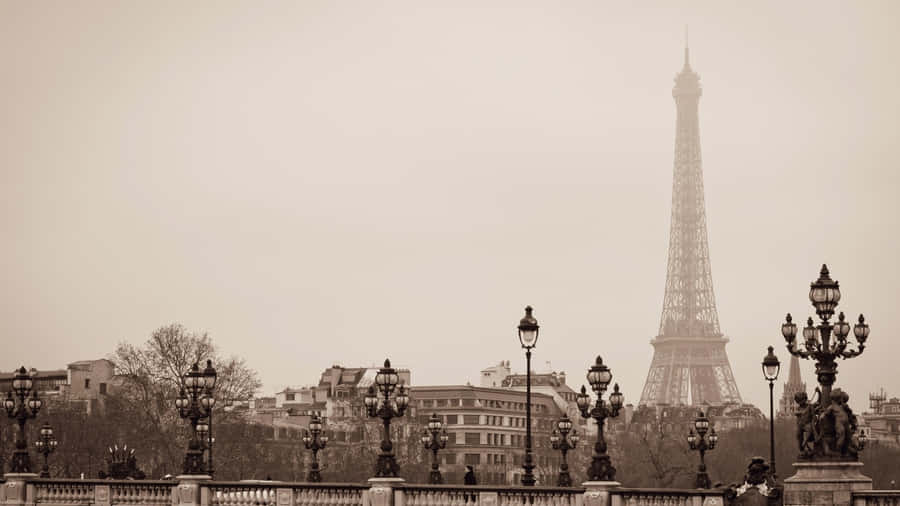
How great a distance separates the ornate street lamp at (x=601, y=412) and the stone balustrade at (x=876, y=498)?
574 centimetres

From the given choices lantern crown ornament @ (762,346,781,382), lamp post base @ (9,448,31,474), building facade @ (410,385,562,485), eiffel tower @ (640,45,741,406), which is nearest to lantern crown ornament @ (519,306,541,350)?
lantern crown ornament @ (762,346,781,382)

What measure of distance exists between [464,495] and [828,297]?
9023 mm

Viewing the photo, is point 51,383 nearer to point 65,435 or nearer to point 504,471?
point 504,471

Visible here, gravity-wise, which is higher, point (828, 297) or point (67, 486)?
point (828, 297)

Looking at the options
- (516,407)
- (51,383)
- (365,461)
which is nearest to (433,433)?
(365,461)

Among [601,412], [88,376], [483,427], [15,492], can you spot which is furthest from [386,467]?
[483,427]

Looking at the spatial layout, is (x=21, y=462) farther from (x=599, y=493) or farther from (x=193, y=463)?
(x=599, y=493)

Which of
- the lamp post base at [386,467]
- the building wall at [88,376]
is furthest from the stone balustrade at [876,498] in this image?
the building wall at [88,376]

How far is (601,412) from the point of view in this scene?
38.0m

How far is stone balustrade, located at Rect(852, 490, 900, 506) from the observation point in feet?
102

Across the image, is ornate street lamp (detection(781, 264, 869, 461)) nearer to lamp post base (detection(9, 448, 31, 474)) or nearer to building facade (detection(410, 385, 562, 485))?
lamp post base (detection(9, 448, 31, 474))

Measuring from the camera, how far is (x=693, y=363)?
194m

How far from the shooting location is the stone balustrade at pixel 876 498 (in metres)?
30.9

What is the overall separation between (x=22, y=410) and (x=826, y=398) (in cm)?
2243
